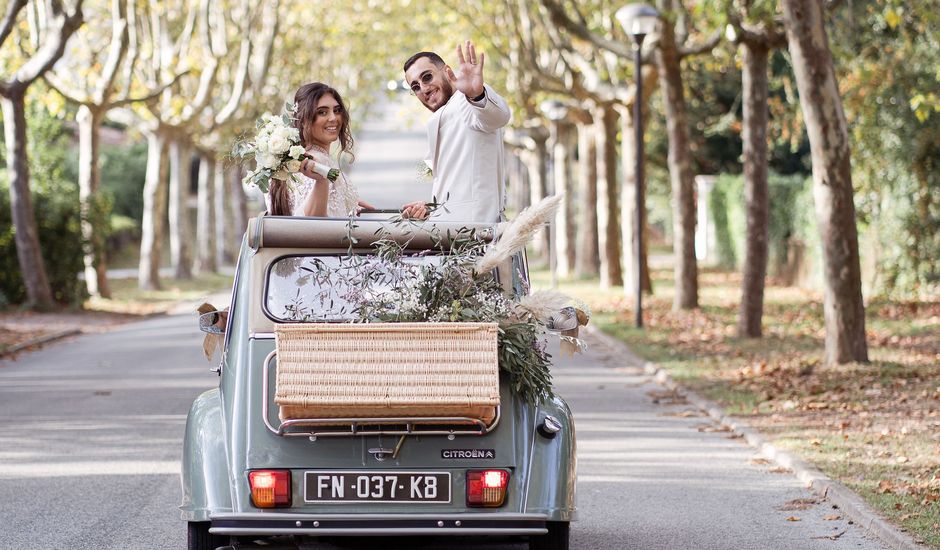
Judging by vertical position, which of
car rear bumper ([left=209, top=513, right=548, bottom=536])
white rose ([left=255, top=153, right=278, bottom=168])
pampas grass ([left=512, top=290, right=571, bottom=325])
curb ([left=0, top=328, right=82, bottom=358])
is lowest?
car rear bumper ([left=209, top=513, right=548, bottom=536])

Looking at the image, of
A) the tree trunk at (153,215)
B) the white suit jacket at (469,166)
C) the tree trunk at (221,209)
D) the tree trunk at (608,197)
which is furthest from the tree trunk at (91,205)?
the white suit jacket at (469,166)

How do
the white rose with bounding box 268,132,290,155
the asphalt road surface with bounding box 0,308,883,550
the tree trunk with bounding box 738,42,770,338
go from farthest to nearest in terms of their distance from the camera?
the tree trunk with bounding box 738,42,770,338
the asphalt road surface with bounding box 0,308,883,550
the white rose with bounding box 268,132,290,155

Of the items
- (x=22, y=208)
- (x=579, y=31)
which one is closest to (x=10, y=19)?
(x=22, y=208)

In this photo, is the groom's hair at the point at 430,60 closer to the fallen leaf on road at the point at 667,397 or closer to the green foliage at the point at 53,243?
the fallen leaf on road at the point at 667,397

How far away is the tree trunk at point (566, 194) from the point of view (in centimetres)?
3662

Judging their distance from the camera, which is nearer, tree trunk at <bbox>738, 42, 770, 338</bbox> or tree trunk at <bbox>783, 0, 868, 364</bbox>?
tree trunk at <bbox>783, 0, 868, 364</bbox>

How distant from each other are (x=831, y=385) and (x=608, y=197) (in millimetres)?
16082

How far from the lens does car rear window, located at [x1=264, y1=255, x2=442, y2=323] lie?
20.3ft

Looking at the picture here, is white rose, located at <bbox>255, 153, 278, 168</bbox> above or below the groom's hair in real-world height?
below

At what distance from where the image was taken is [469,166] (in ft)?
22.8

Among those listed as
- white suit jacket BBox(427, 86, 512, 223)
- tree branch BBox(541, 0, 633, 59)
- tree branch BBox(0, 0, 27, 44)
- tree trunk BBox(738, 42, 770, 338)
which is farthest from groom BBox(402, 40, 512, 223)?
tree branch BBox(541, 0, 633, 59)

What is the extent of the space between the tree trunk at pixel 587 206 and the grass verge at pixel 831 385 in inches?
351

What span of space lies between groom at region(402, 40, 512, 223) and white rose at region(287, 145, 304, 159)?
0.77 m

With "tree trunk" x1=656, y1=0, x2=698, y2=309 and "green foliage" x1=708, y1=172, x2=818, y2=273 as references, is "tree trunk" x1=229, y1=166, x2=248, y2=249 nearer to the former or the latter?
"green foliage" x1=708, y1=172, x2=818, y2=273
